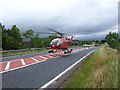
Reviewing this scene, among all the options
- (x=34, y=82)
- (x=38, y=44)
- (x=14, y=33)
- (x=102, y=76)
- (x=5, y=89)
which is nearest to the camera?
(x=5, y=89)

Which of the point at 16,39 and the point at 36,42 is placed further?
the point at 36,42

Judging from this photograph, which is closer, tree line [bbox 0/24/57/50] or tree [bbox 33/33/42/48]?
tree line [bbox 0/24/57/50]

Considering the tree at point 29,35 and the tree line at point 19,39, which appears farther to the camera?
the tree at point 29,35

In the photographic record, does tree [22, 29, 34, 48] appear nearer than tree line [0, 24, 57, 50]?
No

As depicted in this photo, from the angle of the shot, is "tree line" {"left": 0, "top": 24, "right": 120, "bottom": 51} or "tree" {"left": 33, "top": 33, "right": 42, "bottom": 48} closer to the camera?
"tree line" {"left": 0, "top": 24, "right": 120, "bottom": 51}

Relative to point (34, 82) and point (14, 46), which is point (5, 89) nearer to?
point (34, 82)

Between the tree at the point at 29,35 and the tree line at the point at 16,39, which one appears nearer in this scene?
the tree line at the point at 16,39

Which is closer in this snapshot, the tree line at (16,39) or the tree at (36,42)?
the tree line at (16,39)

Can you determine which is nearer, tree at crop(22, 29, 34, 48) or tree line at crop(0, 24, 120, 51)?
tree line at crop(0, 24, 120, 51)

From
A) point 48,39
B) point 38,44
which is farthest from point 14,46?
point 48,39

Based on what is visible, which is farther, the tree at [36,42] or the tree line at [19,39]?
the tree at [36,42]

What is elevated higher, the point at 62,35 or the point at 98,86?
the point at 62,35

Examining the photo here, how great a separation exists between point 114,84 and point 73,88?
1.27 m

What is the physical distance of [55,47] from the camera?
33.5 metres
